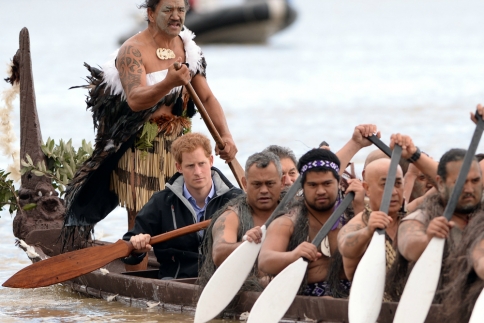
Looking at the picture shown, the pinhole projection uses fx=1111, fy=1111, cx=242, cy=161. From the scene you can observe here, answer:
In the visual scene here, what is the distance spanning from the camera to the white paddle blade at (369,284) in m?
5.12

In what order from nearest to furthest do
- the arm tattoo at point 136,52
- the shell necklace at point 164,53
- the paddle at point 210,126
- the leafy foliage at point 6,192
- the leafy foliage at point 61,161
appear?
the paddle at point 210,126 → the arm tattoo at point 136,52 → the shell necklace at point 164,53 → the leafy foliage at point 61,161 → the leafy foliage at point 6,192

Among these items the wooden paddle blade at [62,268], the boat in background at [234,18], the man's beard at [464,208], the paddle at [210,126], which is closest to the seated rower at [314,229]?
the man's beard at [464,208]

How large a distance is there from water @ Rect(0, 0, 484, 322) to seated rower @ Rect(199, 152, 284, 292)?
0.53m

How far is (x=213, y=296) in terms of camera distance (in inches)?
226

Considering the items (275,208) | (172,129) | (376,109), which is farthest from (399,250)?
(376,109)

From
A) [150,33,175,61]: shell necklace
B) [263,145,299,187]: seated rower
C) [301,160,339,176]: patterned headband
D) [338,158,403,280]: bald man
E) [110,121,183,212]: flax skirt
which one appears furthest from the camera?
[110,121,183,212]: flax skirt

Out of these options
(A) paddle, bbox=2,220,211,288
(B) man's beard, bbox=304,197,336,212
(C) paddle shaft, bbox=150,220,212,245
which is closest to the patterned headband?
(B) man's beard, bbox=304,197,336,212

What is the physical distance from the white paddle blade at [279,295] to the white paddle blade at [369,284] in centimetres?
32

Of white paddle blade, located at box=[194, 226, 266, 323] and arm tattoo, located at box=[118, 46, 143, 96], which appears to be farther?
arm tattoo, located at box=[118, 46, 143, 96]

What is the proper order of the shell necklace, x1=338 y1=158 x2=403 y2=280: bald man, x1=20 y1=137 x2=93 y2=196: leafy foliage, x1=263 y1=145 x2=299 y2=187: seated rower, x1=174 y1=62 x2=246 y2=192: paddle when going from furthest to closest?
x1=20 y1=137 x2=93 y2=196: leafy foliage → the shell necklace → x1=174 y1=62 x2=246 y2=192: paddle → x1=263 y1=145 x2=299 y2=187: seated rower → x1=338 y1=158 x2=403 y2=280: bald man

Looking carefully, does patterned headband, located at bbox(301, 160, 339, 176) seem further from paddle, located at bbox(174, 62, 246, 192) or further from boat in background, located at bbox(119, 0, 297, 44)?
boat in background, located at bbox(119, 0, 297, 44)

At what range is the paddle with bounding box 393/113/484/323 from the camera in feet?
16.3

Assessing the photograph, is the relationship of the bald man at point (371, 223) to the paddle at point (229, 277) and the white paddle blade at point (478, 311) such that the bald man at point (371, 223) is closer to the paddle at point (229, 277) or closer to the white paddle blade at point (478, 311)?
the paddle at point (229, 277)

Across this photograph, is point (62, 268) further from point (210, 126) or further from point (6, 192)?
point (6, 192)
